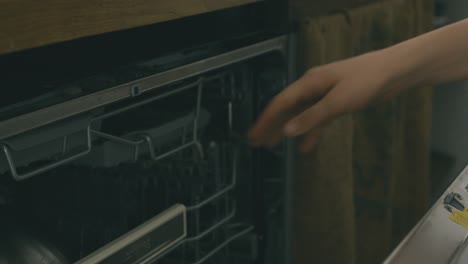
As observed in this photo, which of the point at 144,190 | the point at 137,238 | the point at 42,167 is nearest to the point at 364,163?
the point at 144,190

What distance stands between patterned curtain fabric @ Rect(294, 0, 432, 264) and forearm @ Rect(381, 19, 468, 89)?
0.49 m

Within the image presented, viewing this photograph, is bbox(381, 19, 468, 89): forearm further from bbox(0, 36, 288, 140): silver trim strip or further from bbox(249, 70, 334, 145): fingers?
bbox(0, 36, 288, 140): silver trim strip

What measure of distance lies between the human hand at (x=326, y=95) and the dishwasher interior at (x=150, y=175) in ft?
0.70

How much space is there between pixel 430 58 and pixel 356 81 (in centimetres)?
8

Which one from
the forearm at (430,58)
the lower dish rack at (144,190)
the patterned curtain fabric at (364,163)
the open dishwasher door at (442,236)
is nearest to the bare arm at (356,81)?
the forearm at (430,58)

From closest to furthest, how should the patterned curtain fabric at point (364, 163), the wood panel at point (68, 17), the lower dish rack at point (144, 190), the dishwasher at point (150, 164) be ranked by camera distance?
the wood panel at point (68, 17), the dishwasher at point (150, 164), the lower dish rack at point (144, 190), the patterned curtain fabric at point (364, 163)

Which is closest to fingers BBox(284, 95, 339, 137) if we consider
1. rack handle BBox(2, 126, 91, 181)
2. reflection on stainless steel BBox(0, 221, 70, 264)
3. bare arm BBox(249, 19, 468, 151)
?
bare arm BBox(249, 19, 468, 151)

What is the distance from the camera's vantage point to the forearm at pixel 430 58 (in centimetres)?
62

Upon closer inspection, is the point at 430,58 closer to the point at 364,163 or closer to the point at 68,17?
the point at 68,17

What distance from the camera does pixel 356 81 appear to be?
608 millimetres

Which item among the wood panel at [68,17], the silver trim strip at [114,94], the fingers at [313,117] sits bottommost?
the silver trim strip at [114,94]

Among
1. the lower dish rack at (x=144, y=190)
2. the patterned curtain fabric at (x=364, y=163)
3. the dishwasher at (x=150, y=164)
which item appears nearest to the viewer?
the dishwasher at (x=150, y=164)

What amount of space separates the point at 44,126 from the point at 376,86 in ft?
1.06

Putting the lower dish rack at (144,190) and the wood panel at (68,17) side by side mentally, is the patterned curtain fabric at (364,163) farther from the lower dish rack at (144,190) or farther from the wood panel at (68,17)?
the wood panel at (68,17)
